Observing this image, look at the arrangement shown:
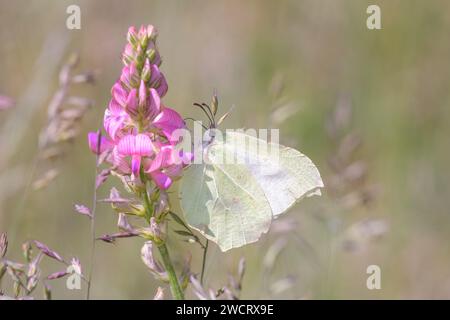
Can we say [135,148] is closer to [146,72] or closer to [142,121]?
[142,121]

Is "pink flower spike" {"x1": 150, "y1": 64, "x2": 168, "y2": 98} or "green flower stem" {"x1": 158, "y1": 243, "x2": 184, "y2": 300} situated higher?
"pink flower spike" {"x1": 150, "y1": 64, "x2": 168, "y2": 98}

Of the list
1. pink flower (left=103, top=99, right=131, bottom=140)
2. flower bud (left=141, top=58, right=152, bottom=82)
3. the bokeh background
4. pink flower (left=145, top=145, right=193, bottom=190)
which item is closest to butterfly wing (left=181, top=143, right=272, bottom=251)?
pink flower (left=145, top=145, right=193, bottom=190)

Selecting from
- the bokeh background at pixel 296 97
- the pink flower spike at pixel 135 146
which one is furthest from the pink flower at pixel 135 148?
the bokeh background at pixel 296 97

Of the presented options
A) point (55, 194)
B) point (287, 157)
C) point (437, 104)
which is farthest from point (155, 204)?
point (437, 104)

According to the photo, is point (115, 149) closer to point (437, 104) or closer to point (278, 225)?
point (278, 225)

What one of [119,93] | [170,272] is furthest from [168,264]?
[119,93]

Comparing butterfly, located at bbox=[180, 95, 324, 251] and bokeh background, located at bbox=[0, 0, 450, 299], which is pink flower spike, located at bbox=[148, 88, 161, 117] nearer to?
butterfly, located at bbox=[180, 95, 324, 251]
